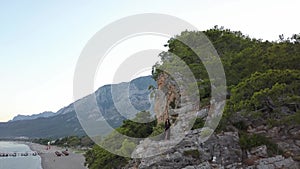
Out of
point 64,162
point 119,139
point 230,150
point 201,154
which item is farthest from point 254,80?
point 64,162

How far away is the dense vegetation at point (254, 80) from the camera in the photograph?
706 inches

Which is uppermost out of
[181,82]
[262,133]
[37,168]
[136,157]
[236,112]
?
[181,82]

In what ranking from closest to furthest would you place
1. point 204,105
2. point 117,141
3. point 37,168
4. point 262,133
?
1. point 262,133
2. point 204,105
3. point 117,141
4. point 37,168

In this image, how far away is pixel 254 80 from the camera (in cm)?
1877

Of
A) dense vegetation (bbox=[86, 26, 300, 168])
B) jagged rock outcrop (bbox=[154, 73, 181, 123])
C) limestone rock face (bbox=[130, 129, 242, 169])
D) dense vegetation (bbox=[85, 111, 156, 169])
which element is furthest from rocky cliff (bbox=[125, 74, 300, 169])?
dense vegetation (bbox=[85, 111, 156, 169])

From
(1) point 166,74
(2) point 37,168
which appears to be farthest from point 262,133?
(2) point 37,168

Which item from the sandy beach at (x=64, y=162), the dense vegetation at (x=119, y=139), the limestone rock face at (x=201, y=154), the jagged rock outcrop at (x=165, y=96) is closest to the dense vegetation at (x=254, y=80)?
the dense vegetation at (x=119, y=139)

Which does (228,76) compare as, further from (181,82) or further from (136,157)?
(136,157)

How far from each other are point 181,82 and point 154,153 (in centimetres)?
847

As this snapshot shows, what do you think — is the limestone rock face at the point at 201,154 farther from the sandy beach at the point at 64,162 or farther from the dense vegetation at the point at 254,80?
the sandy beach at the point at 64,162

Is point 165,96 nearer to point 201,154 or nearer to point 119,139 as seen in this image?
point 119,139

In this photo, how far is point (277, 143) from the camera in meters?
18.9

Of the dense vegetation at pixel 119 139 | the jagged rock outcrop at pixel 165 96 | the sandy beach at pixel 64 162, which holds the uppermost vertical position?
the jagged rock outcrop at pixel 165 96

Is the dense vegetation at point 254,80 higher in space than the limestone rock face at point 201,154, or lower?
higher
